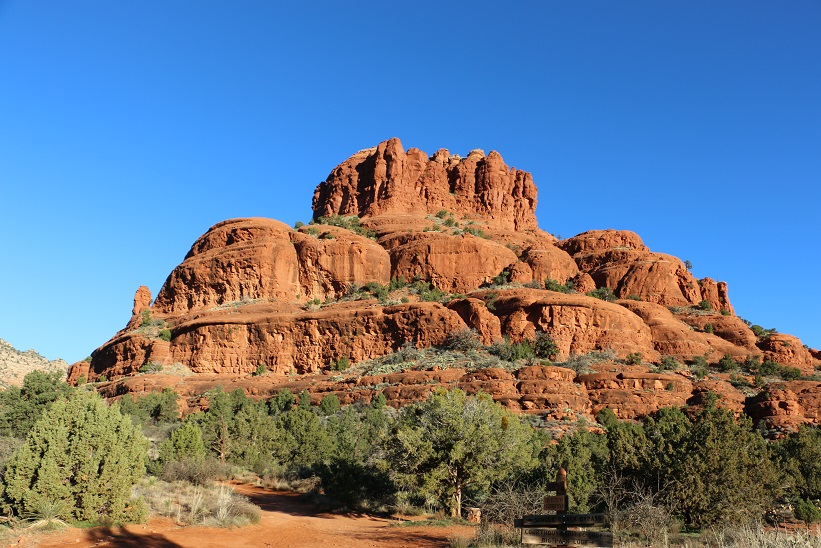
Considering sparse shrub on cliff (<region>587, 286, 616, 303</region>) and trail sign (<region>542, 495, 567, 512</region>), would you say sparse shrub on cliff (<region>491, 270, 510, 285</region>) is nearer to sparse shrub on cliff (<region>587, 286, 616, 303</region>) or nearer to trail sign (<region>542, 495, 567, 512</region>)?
sparse shrub on cliff (<region>587, 286, 616, 303</region>)

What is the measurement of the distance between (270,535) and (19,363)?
80395mm

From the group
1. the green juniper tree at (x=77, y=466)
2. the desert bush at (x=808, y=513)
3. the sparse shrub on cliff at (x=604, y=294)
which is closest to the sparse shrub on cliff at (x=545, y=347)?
the sparse shrub on cliff at (x=604, y=294)

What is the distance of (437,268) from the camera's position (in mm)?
68812

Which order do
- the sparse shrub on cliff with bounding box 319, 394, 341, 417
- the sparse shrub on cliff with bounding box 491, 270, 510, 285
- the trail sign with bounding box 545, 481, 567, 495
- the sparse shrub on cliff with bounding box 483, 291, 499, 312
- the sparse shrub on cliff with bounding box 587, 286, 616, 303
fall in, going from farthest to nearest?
the sparse shrub on cliff with bounding box 587, 286, 616, 303
the sparse shrub on cliff with bounding box 491, 270, 510, 285
the sparse shrub on cliff with bounding box 483, 291, 499, 312
the sparse shrub on cliff with bounding box 319, 394, 341, 417
the trail sign with bounding box 545, 481, 567, 495

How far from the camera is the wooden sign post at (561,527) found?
10.0 metres

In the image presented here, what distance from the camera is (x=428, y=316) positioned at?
57938 millimetres

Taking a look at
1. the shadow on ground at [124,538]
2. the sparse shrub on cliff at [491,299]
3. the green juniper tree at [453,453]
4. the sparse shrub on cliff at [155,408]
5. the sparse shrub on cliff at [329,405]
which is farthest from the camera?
the sparse shrub on cliff at [491,299]

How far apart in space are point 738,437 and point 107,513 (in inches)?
719

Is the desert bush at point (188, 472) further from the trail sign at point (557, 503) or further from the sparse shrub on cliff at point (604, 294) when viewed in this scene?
the sparse shrub on cliff at point (604, 294)

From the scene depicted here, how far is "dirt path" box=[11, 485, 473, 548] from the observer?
14.2 meters

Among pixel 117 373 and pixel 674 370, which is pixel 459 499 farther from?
pixel 117 373

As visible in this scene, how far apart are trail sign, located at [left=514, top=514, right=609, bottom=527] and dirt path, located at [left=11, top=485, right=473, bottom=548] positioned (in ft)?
16.4

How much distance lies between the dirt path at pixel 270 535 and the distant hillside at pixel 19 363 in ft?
215

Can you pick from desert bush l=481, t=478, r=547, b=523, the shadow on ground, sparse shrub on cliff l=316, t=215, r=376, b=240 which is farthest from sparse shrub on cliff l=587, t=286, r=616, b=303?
the shadow on ground
